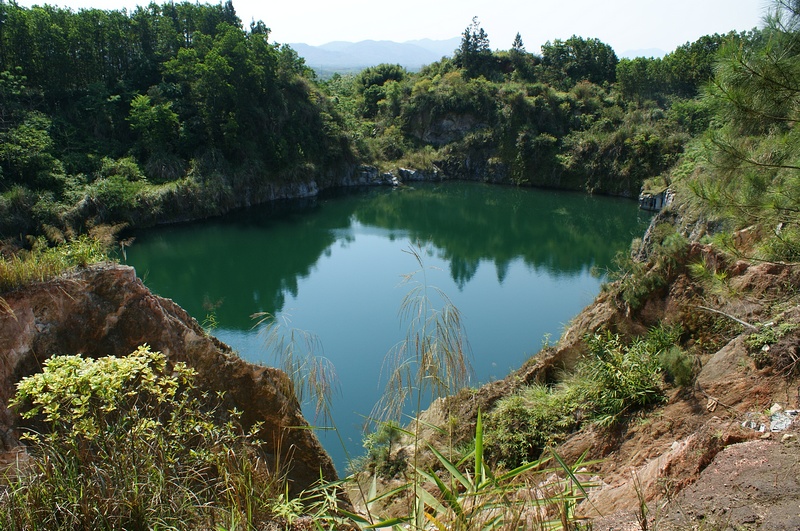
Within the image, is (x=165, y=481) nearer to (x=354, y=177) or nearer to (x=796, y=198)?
(x=796, y=198)

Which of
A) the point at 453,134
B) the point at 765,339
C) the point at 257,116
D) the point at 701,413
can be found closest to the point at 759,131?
the point at 765,339

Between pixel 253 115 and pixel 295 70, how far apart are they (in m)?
5.05

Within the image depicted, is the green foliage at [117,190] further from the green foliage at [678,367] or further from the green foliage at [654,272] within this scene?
the green foliage at [678,367]

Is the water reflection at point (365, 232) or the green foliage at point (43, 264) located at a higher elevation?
the green foliage at point (43, 264)

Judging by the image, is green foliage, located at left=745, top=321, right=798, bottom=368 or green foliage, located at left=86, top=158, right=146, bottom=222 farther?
green foliage, located at left=86, top=158, right=146, bottom=222

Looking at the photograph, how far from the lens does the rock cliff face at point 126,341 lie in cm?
384

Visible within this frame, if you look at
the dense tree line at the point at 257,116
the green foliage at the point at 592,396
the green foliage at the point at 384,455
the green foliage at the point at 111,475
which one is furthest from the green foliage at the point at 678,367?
the dense tree line at the point at 257,116

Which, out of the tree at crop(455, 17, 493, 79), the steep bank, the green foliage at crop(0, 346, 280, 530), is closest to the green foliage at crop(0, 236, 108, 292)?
the green foliage at crop(0, 346, 280, 530)

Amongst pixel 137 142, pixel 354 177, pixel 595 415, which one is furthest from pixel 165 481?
pixel 354 177

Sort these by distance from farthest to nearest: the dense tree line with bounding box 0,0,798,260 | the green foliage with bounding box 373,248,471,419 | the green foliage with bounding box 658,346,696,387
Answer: the dense tree line with bounding box 0,0,798,260, the green foliage with bounding box 658,346,696,387, the green foliage with bounding box 373,248,471,419

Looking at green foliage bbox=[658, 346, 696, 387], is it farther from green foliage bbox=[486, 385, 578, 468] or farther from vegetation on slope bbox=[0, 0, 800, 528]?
green foliage bbox=[486, 385, 578, 468]

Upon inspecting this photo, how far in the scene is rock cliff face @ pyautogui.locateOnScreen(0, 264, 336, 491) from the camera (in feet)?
12.6

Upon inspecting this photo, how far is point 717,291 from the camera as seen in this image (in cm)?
504

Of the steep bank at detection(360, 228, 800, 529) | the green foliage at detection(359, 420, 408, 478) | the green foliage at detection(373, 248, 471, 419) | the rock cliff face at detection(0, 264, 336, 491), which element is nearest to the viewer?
the steep bank at detection(360, 228, 800, 529)
